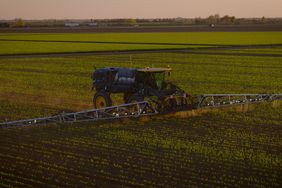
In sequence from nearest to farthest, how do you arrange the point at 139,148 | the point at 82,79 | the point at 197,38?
the point at 139,148
the point at 82,79
the point at 197,38

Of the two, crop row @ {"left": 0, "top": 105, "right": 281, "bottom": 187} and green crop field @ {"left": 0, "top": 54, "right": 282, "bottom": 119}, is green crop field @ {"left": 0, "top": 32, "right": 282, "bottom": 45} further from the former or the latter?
crop row @ {"left": 0, "top": 105, "right": 281, "bottom": 187}

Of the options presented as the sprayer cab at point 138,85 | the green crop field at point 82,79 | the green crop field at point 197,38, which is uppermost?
the sprayer cab at point 138,85

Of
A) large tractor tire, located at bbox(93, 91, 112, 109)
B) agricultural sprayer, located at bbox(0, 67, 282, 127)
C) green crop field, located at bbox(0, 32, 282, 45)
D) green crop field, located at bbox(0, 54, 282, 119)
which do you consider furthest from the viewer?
green crop field, located at bbox(0, 32, 282, 45)

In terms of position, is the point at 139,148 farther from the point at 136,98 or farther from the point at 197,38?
the point at 197,38

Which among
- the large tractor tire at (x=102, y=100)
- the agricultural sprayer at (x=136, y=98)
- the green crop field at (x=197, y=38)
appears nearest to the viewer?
the agricultural sprayer at (x=136, y=98)

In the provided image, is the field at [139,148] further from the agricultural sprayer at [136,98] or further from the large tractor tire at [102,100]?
the large tractor tire at [102,100]

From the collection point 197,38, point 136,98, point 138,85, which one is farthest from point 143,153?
point 197,38

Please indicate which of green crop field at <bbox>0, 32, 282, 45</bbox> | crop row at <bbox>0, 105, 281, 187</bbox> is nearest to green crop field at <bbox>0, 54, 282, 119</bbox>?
crop row at <bbox>0, 105, 281, 187</bbox>

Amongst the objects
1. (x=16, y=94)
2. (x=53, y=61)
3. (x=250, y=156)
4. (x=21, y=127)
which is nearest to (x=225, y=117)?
(x=250, y=156)

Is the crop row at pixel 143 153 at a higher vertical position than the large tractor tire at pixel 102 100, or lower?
lower

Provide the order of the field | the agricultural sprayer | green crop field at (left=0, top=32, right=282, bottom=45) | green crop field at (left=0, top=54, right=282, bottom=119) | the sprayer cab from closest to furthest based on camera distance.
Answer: the field
the agricultural sprayer
the sprayer cab
green crop field at (left=0, top=54, right=282, bottom=119)
green crop field at (left=0, top=32, right=282, bottom=45)

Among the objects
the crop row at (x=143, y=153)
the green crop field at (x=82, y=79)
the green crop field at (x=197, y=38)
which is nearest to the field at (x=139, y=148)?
the crop row at (x=143, y=153)

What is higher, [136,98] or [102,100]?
[136,98]

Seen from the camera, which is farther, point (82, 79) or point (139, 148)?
point (82, 79)
